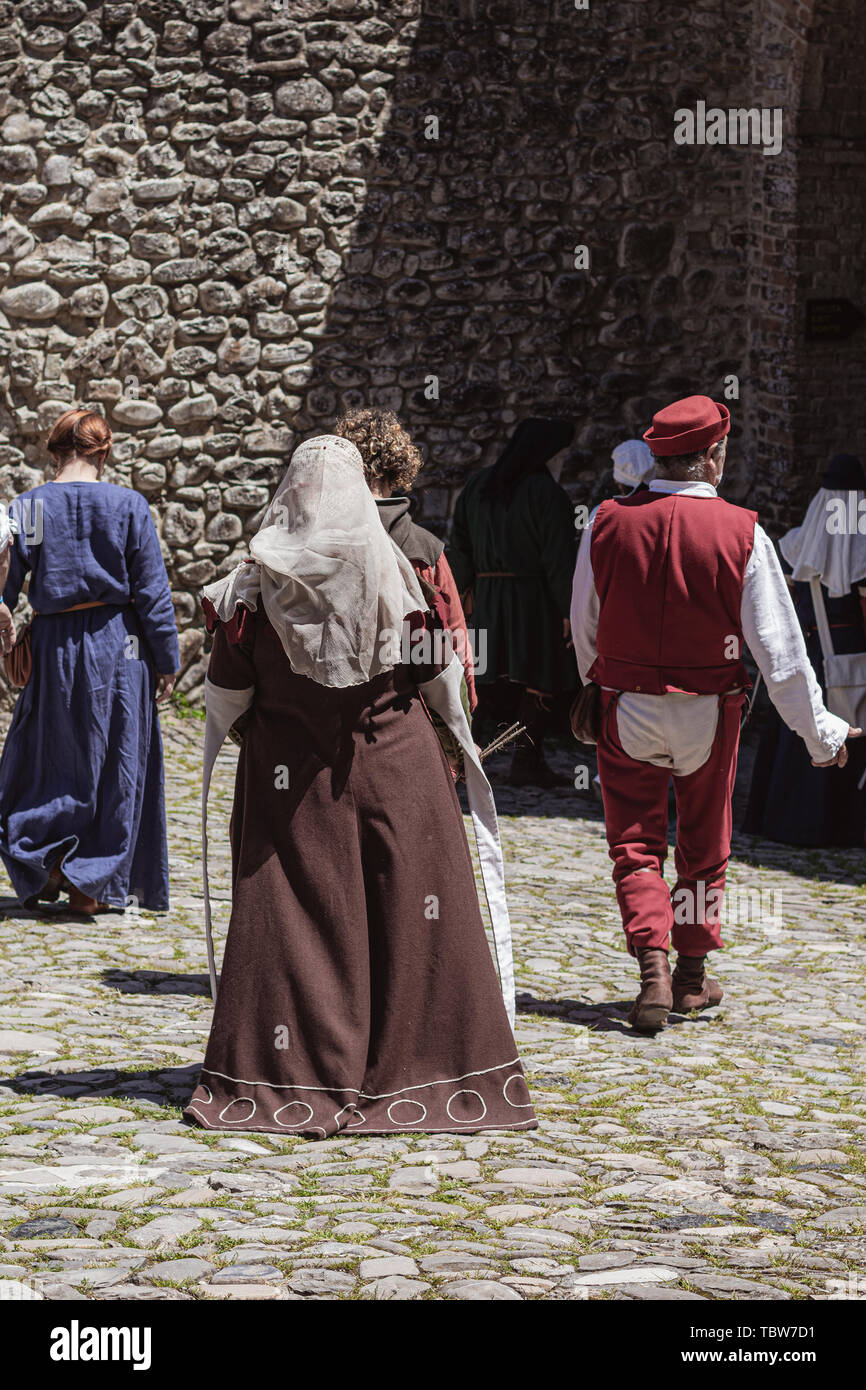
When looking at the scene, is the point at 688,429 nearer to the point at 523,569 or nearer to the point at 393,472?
the point at 393,472

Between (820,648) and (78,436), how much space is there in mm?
3383

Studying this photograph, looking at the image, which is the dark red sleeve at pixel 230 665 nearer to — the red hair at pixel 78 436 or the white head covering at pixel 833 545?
the red hair at pixel 78 436

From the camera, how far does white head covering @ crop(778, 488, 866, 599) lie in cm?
747

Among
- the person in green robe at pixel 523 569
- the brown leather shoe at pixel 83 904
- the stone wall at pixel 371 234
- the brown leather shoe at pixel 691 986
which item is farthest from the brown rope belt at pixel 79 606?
the stone wall at pixel 371 234

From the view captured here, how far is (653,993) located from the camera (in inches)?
193

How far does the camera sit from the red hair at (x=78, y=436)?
6.25 metres

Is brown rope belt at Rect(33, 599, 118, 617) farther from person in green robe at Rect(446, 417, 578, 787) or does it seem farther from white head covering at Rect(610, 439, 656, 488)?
person in green robe at Rect(446, 417, 578, 787)

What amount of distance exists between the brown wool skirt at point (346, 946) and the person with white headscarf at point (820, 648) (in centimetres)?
371

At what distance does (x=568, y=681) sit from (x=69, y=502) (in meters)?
3.58

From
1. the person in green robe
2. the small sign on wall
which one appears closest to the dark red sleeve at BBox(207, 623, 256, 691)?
the person in green robe

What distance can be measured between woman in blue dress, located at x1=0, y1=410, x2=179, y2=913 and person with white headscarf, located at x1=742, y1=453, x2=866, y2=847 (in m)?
2.77

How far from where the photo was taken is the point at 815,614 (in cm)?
770

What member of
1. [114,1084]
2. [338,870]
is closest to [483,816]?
[338,870]

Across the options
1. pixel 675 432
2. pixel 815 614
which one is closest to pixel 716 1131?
pixel 675 432
